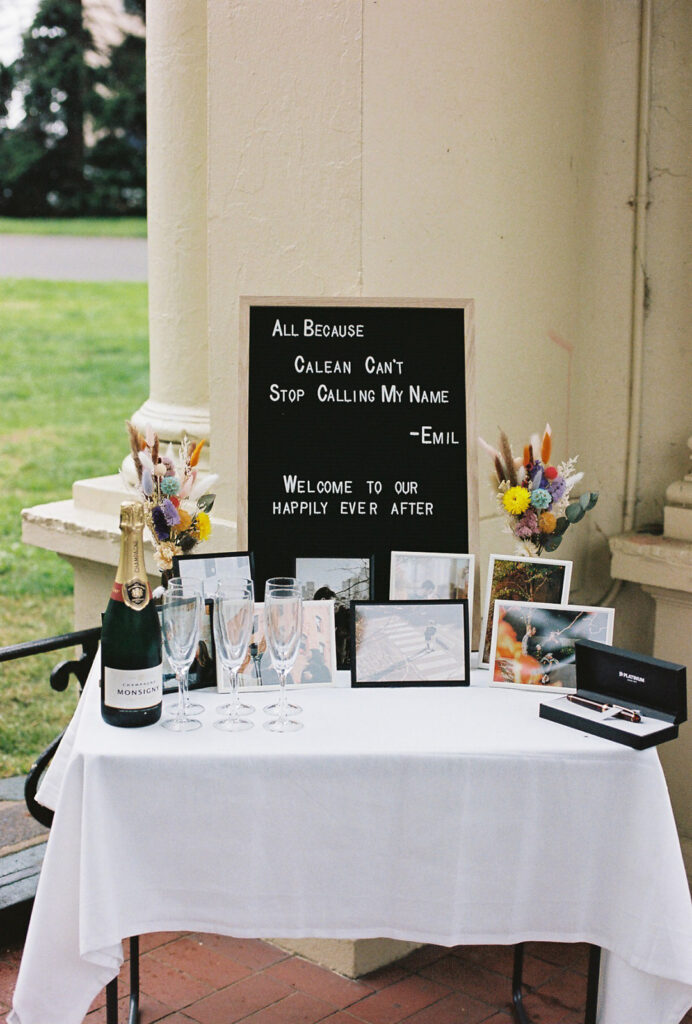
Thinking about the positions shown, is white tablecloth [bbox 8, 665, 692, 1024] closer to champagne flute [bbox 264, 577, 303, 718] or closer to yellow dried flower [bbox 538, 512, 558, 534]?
champagne flute [bbox 264, 577, 303, 718]

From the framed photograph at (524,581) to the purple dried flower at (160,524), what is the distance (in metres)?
0.66

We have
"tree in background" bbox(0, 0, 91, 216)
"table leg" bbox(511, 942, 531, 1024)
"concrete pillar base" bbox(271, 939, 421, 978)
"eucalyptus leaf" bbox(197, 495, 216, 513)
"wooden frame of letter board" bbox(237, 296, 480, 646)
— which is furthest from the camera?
"tree in background" bbox(0, 0, 91, 216)

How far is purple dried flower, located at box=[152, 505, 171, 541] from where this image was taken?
2.24 metres

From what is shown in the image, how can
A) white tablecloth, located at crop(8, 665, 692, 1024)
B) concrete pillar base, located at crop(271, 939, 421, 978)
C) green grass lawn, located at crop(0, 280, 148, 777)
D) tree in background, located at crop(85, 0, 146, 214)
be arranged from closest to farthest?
white tablecloth, located at crop(8, 665, 692, 1024) → concrete pillar base, located at crop(271, 939, 421, 978) → green grass lawn, located at crop(0, 280, 148, 777) → tree in background, located at crop(85, 0, 146, 214)

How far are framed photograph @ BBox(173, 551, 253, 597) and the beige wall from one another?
2.28 ft

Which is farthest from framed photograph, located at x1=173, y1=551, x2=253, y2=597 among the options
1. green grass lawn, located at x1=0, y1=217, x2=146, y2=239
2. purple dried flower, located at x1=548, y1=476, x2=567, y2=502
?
green grass lawn, located at x1=0, y1=217, x2=146, y2=239

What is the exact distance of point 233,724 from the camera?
2.06 meters

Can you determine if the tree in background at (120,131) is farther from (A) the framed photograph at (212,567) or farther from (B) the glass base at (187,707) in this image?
(B) the glass base at (187,707)

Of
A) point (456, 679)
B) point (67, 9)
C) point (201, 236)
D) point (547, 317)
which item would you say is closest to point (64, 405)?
point (67, 9)

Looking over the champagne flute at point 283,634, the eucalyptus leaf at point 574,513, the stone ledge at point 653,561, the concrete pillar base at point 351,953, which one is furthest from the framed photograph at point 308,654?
the stone ledge at point 653,561

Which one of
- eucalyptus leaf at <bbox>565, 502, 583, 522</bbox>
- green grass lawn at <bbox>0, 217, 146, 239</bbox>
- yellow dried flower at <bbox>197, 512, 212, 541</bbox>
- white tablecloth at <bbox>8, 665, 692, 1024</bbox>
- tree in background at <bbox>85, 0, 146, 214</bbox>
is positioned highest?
tree in background at <bbox>85, 0, 146, 214</bbox>

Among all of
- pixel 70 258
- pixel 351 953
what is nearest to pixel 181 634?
pixel 351 953

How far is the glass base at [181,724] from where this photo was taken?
2033 millimetres

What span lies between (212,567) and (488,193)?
1.23m
